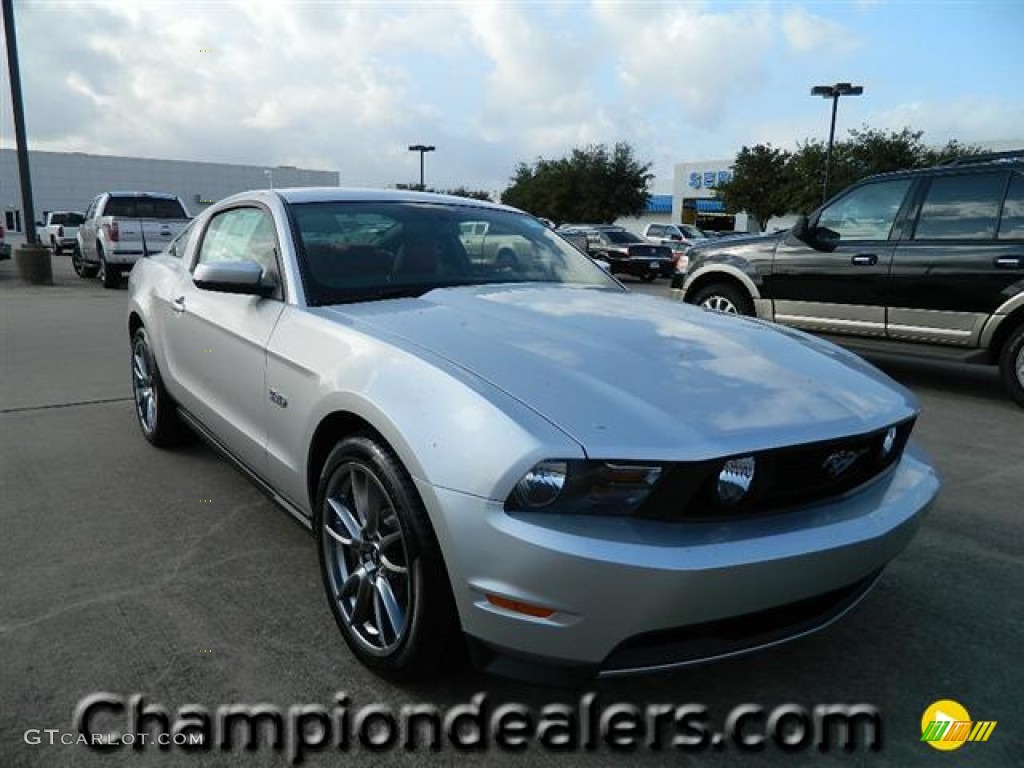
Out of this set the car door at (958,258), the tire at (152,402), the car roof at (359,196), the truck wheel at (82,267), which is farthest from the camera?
the truck wheel at (82,267)

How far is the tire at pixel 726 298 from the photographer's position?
8.12 m

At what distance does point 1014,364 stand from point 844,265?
164 centimetres

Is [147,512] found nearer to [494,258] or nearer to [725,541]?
[494,258]

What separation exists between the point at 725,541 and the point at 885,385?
1.11 meters

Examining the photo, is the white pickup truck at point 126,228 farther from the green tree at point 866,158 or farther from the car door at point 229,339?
the green tree at point 866,158

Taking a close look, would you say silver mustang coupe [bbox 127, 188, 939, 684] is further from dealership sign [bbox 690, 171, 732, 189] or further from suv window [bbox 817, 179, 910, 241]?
dealership sign [bbox 690, 171, 732, 189]

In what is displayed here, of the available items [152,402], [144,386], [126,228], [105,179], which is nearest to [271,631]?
[152,402]

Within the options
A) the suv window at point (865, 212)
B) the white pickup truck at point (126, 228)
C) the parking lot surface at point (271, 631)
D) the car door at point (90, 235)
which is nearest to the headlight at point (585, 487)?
the parking lot surface at point (271, 631)

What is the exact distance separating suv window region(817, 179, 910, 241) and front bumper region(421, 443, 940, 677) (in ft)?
18.8

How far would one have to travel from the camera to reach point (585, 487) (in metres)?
1.98

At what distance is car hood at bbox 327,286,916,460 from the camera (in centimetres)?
204

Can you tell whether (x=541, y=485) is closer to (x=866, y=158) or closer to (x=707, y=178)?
(x=866, y=158)

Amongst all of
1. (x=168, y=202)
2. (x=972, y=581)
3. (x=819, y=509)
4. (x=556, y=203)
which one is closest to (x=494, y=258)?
(x=819, y=509)

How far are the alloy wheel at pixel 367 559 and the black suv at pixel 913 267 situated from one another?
5854 mm
